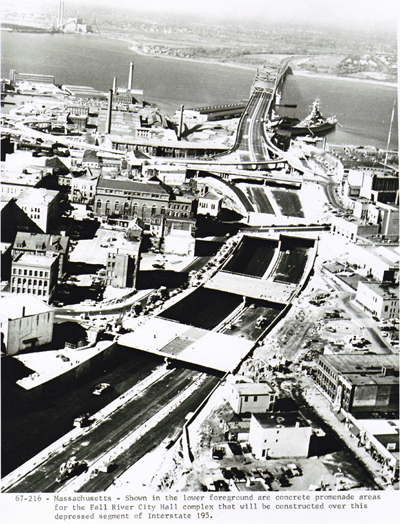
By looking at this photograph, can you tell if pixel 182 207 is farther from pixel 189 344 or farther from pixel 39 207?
pixel 189 344

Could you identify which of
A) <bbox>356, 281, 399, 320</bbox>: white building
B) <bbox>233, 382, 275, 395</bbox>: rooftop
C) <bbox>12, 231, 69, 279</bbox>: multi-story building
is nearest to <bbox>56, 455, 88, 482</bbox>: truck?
<bbox>233, 382, 275, 395</bbox>: rooftop

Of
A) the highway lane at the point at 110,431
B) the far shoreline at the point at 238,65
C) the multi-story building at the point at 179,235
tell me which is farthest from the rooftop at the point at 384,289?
the far shoreline at the point at 238,65

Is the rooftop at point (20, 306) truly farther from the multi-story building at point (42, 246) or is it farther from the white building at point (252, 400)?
the white building at point (252, 400)

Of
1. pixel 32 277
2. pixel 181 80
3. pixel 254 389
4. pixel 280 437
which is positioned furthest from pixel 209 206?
pixel 181 80

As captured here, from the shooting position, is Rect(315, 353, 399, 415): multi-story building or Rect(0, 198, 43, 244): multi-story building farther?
Rect(0, 198, 43, 244): multi-story building

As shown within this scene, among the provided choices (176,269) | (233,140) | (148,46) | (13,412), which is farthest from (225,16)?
(148,46)

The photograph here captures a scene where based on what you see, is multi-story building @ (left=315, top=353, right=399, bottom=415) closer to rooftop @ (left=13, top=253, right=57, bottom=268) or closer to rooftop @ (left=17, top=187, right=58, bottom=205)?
rooftop @ (left=13, top=253, right=57, bottom=268)
